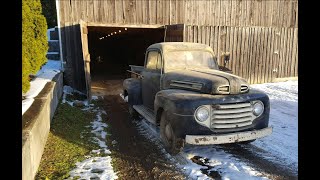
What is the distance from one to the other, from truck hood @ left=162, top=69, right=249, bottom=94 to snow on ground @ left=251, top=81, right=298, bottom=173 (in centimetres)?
148

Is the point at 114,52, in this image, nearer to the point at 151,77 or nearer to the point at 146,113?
the point at 151,77

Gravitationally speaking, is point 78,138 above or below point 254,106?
below

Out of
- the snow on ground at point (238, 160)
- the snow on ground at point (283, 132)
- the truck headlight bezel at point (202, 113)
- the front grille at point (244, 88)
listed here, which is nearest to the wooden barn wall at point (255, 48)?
the snow on ground at point (283, 132)

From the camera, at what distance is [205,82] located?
5.03 m

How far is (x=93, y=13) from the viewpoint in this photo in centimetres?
1191

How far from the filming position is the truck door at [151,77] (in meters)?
6.30

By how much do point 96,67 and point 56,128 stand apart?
16.5 metres

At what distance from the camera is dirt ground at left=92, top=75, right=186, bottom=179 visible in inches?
178

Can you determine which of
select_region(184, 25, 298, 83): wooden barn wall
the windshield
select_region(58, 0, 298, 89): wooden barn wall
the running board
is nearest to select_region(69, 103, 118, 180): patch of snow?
the running board

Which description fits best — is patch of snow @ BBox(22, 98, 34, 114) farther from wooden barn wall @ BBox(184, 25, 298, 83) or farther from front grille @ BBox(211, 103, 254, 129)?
wooden barn wall @ BBox(184, 25, 298, 83)

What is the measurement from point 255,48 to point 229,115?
10416mm

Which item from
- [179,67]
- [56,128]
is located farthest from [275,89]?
[56,128]

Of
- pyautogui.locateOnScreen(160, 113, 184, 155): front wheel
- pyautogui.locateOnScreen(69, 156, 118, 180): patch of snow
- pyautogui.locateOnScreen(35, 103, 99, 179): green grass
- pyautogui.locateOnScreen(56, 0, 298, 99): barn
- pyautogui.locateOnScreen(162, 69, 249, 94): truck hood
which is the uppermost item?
pyautogui.locateOnScreen(56, 0, 298, 99): barn
